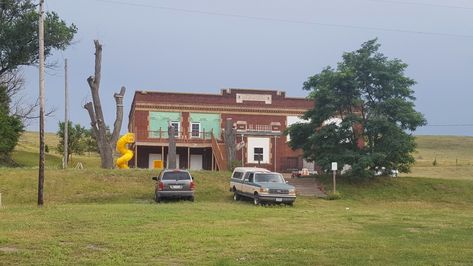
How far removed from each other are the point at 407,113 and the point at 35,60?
2949 cm

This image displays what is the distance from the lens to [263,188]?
86.3 ft

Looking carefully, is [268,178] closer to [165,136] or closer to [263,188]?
[263,188]

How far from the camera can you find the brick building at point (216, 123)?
5494 cm

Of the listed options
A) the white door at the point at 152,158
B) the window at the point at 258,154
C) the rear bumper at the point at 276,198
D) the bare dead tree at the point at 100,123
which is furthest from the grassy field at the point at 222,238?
the window at the point at 258,154

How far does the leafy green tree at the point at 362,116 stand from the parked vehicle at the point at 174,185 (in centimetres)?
1317

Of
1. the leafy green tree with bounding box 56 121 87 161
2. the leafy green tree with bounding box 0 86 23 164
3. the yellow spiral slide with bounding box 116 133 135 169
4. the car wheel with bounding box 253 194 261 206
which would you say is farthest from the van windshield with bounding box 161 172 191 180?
the leafy green tree with bounding box 56 121 87 161

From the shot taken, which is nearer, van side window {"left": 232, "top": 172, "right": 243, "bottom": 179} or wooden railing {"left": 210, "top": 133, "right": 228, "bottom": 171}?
van side window {"left": 232, "top": 172, "right": 243, "bottom": 179}

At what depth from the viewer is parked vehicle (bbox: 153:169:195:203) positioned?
26953mm

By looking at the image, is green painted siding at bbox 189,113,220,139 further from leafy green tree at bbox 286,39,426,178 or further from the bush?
the bush

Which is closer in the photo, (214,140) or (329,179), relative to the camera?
(329,179)

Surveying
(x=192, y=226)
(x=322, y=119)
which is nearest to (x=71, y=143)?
(x=322, y=119)

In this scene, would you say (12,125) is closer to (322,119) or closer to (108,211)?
(322,119)

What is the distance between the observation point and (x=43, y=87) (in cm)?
2364

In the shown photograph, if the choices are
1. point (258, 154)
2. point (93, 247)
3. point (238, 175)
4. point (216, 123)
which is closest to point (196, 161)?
point (216, 123)
